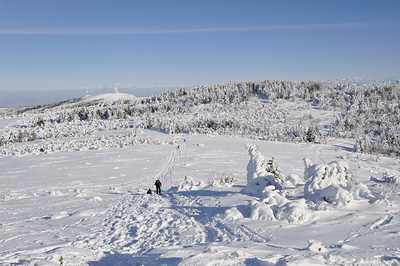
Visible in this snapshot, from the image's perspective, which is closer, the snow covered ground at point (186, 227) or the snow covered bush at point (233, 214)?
the snow covered ground at point (186, 227)

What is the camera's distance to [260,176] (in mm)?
13539

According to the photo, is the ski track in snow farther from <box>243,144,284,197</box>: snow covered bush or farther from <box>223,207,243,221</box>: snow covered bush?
<box>243,144,284,197</box>: snow covered bush

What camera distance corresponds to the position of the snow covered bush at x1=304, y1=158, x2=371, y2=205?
9.93m

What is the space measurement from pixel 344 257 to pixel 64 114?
9463 cm

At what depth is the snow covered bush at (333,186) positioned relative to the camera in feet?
32.6

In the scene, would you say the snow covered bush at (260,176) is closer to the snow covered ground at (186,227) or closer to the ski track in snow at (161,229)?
the snow covered ground at (186,227)

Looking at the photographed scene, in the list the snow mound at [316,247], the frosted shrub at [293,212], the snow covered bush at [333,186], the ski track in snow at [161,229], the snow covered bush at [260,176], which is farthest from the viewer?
the snow covered bush at [260,176]

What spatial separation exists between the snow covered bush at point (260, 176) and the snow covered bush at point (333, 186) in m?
1.85

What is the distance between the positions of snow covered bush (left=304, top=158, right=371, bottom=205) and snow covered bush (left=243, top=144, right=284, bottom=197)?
1.85 metres

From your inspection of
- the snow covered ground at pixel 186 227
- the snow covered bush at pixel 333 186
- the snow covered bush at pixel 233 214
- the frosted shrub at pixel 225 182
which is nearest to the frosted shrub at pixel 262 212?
the snow covered ground at pixel 186 227

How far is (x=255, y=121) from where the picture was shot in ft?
230

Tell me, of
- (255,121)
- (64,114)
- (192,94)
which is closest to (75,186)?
(255,121)

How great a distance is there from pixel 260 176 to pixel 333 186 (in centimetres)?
381

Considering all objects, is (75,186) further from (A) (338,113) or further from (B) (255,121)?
(A) (338,113)
